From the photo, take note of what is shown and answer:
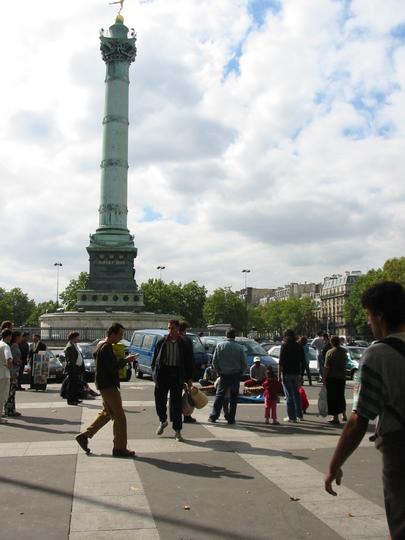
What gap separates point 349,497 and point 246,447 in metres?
3.00

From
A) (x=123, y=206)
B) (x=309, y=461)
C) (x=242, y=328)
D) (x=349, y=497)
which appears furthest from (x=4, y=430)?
(x=242, y=328)

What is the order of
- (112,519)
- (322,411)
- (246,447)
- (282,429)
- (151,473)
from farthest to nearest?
1. (322,411)
2. (282,429)
3. (246,447)
4. (151,473)
5. (112,519)

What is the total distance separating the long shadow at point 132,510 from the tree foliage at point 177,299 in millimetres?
101867

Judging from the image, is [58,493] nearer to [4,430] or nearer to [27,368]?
[4,430]

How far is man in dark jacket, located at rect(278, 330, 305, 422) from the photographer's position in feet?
41.1

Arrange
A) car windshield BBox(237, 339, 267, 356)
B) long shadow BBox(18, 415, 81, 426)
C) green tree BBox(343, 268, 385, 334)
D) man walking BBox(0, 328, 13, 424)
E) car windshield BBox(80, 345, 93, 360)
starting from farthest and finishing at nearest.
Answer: green tree BBox(343, 268, 385, 334), car windshield BBox(80, 345, 93, 360), car windshield BBox(237, 339, 267, 356), long shadow BBox(18, 415, 81, 426), man walking BBox(0, 328, 13, 424)

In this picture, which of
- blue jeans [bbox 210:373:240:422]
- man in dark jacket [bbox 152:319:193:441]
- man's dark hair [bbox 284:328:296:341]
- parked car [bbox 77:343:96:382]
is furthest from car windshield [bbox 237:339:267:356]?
man in dark jacket [bbox 152:319:193:441]

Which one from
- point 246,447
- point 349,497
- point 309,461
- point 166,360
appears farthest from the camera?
point 166,360

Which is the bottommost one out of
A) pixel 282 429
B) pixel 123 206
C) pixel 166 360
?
pixel 282 429

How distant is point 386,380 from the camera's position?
3.21m

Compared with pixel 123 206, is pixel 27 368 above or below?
below

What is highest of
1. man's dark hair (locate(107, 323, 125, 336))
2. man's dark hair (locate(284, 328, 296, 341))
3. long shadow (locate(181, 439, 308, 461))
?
man's dark hair (locate(107, 323, 125, 336))

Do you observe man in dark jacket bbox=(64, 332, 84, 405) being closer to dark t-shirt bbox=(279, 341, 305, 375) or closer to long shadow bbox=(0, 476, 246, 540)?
dark t-shirt bbox=(279, 341, 305, 375)

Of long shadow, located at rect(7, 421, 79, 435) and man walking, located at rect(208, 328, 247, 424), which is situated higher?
man walking, located at rect(208, 328, 247, 424)
